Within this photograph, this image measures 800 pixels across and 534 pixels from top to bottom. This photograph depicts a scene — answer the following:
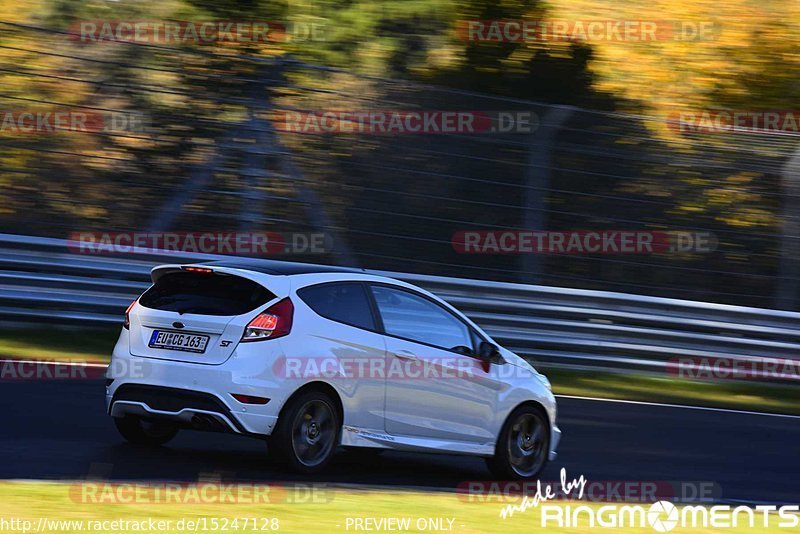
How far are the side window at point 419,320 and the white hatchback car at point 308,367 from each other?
0.01m

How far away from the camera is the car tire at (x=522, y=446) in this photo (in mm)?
9625

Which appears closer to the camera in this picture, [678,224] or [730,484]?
[730,484]

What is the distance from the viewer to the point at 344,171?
16266 mm

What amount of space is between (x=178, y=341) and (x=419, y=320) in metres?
1.89

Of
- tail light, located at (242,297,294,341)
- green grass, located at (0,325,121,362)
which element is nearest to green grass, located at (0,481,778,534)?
tail light, located at (242,297,294,341)

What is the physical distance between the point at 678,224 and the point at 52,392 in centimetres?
924

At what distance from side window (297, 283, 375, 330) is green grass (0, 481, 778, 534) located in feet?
4.42

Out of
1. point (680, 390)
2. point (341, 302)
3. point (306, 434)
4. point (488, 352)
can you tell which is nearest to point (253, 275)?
point (341, 302)

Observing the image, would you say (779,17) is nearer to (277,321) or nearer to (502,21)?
(502,21)

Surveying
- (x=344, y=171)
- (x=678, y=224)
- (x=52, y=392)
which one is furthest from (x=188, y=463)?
(x=678, y=224)

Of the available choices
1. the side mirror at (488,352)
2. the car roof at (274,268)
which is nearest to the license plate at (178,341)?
the car roof at (274,268)

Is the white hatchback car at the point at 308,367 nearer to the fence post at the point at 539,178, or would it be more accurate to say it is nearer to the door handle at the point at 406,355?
the door handle at the point at 406,355

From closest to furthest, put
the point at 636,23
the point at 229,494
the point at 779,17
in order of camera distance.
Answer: the point at 229,494 < the point at 779,17 < the point at 636,23

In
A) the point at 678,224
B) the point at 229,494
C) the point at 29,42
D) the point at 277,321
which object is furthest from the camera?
the point at 678,224
